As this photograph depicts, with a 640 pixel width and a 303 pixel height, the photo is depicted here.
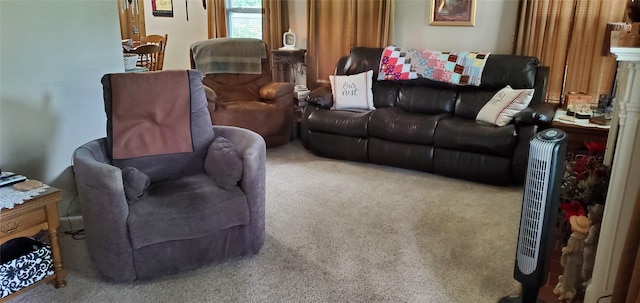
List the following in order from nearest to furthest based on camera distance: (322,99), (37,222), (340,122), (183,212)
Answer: (37,222) < (183,212) < (340,122) < (322,99)

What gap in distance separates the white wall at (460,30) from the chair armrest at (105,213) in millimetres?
3461

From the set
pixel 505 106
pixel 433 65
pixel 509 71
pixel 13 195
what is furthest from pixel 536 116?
pixel 13 195

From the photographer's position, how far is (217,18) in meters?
6.11

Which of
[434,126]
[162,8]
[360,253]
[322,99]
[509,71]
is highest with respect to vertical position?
[162,8]

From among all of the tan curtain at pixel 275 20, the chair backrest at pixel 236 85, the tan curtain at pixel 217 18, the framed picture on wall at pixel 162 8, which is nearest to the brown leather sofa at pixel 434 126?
the chair backrest at pixel 236 85

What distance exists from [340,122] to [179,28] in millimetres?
3590

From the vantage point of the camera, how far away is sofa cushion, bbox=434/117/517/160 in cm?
343

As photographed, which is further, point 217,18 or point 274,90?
point 217,18

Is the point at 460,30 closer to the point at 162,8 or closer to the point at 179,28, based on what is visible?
the point at 179,28

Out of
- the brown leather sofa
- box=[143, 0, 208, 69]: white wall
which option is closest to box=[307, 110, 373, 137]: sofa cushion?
the brown leather sofa

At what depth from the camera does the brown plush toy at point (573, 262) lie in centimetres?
199

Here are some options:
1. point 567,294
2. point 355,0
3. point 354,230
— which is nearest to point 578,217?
point 567,294

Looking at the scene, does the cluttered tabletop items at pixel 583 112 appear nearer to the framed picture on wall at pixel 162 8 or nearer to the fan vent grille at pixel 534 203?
the fan vent grille at pixel 534 203

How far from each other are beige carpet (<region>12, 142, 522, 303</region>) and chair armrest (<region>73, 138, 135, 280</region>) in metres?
0.14
